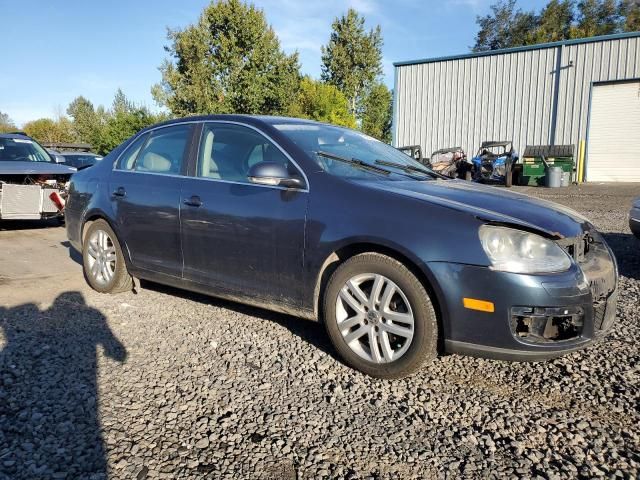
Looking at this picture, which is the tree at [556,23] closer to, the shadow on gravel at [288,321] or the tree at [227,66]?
the tree at [227,66]

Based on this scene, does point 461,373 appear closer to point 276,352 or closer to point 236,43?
point 276,352

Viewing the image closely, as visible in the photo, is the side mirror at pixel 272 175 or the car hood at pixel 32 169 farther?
the car hood at pixel 32 169

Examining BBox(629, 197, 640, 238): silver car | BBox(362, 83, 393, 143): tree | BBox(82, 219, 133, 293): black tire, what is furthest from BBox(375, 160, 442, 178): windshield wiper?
BBox(362, 83, 393, 143): tree

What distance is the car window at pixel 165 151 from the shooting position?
13.2 feet

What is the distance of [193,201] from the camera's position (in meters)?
3.72

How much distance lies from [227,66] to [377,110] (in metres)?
26.0

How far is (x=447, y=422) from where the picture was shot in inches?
97.6

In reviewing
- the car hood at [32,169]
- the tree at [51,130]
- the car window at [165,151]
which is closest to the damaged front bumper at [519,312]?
the car window at [165,151]

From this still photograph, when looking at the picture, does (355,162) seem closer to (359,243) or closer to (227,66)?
(359,243)

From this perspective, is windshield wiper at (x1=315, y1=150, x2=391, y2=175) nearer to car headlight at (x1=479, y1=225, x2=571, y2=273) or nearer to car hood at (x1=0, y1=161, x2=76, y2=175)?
car headlight at (x1=479, y1=225, x2=571, y2=273)

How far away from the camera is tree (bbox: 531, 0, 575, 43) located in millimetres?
44844

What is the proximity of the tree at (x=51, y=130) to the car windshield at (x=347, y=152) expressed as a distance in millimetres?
58535

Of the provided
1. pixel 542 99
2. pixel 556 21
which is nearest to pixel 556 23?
pixel 556 21

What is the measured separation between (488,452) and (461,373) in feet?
2.82
